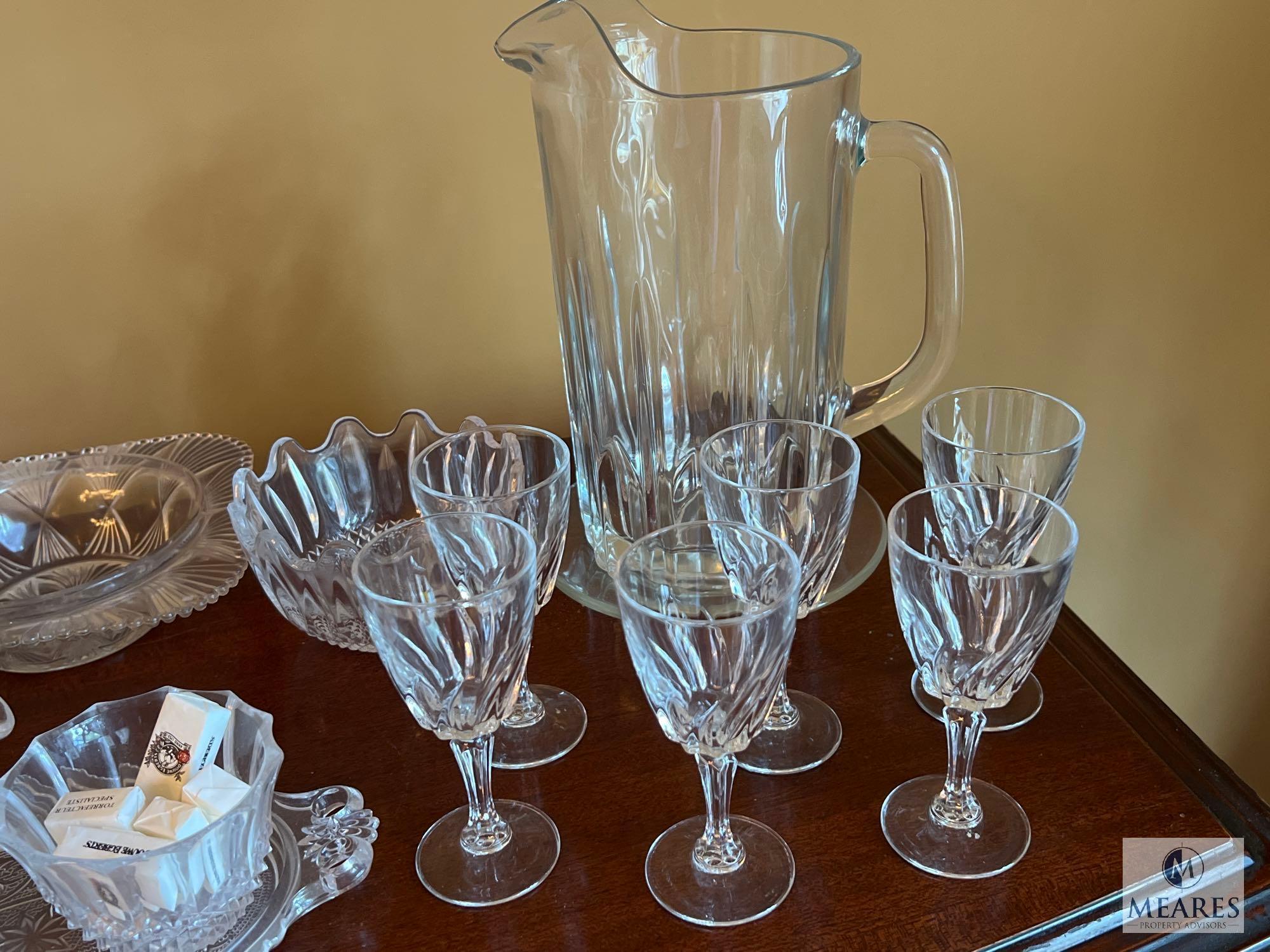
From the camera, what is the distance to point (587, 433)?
68 centimetres

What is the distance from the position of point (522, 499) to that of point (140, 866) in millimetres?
243

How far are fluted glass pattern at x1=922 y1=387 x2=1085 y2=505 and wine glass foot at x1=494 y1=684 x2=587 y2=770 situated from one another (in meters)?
0.25

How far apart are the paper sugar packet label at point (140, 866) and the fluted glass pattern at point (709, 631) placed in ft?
0.69

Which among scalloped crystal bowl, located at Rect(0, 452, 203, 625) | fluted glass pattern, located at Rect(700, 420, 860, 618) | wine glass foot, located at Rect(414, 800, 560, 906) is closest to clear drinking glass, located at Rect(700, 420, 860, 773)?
fluted glass pattern, located at Rect(700, 420, 860, 618)

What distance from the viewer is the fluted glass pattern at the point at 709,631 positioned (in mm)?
464

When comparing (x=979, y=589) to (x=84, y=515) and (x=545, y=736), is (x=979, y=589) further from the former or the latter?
(x=84, y=515)

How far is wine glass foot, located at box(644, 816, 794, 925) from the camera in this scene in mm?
499

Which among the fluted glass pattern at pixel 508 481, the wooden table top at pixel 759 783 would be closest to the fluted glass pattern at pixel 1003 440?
the wooden table top at pixel 759 783

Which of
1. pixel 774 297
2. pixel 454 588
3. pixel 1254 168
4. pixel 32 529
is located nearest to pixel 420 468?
pixel 454 588

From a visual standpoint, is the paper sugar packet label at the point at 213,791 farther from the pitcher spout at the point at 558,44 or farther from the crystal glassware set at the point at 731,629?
the pitcher spout at the point at 558,44

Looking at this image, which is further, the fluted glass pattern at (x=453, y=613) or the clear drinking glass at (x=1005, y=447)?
the clear drinking glass at (x=1005, y=447)

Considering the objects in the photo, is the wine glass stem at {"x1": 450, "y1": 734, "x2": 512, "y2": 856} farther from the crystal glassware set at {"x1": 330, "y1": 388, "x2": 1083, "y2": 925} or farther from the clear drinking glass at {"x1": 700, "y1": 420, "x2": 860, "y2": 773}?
the clear drinking glass at {"x1": 700, "y1": 420, "x2": 860, "y2": 773}

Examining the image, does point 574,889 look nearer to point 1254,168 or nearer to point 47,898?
point 47,898

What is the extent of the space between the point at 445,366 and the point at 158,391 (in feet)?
Result: 0.74
